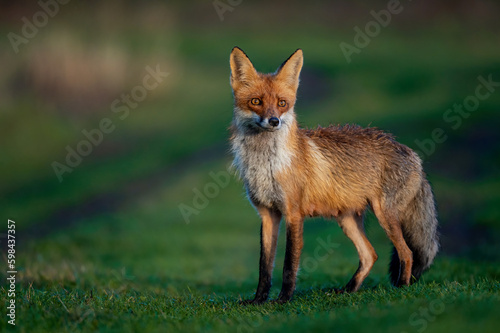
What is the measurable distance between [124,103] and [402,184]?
19.6 metres

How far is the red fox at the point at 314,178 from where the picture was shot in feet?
21.0

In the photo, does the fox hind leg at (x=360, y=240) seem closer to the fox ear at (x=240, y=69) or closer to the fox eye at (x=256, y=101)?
the fox eye at (x=256, y=101)

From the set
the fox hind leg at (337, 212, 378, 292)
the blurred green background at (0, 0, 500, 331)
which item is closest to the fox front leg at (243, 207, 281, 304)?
the blurred green background at (0, 0, 500, 331)

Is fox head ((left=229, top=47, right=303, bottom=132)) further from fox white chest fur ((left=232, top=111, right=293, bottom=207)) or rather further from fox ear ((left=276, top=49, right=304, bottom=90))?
fox white chest fur ((left=232, top=111, right=293, bottom=207))

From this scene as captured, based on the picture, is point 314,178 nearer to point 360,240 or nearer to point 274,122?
point 274,122

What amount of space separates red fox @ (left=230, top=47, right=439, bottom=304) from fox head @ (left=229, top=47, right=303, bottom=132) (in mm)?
11

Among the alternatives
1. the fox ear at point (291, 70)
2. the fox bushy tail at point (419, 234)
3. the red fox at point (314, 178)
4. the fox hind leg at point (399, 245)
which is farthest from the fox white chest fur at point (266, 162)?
the fox bushy tail at point (419, 234)

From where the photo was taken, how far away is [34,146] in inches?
810

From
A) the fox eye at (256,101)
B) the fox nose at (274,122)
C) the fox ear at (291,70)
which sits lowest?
the fox nose at (274,122)

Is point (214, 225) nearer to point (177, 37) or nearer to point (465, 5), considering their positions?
point (177, 37)

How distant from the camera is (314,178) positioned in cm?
671

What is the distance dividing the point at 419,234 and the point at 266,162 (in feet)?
6.90

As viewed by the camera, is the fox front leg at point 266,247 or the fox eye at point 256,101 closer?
the fox eye at point 256,101

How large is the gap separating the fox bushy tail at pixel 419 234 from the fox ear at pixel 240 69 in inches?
98.1
